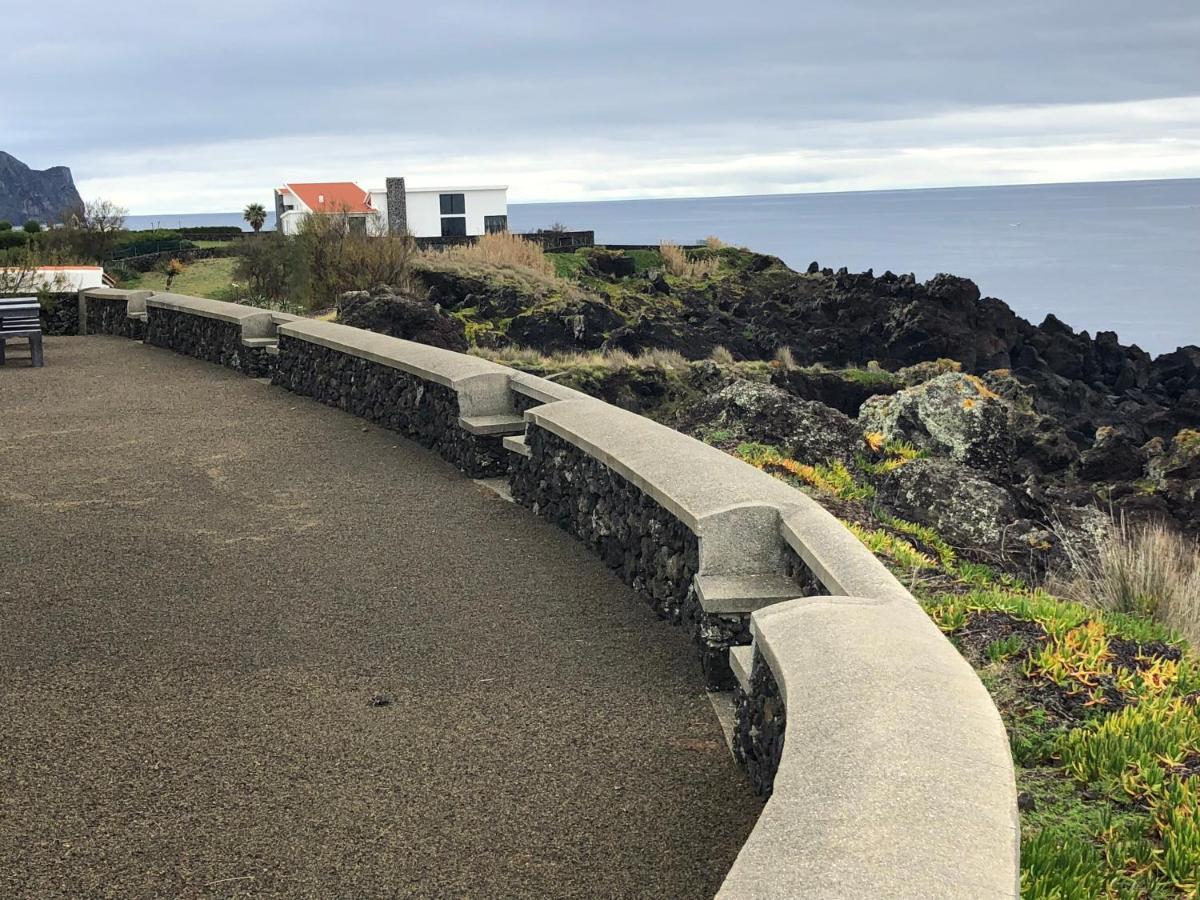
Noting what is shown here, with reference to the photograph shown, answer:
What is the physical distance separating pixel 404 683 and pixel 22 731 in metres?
1.49

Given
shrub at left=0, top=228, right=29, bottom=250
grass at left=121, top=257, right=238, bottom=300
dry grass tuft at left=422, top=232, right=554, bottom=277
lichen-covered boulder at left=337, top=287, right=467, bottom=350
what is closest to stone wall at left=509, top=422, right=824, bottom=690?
lichen-covered boulder at left=337, top=287, right=467, bottom=350

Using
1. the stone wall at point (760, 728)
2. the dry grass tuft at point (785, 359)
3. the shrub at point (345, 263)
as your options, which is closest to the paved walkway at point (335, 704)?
the stone wall at point (760, 728)

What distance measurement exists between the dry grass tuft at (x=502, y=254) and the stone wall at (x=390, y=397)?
22.5m

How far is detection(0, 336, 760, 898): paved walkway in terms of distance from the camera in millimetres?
4098

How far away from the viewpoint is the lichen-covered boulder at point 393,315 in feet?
61.8

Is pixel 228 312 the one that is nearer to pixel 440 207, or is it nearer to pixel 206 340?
pixel 206 340

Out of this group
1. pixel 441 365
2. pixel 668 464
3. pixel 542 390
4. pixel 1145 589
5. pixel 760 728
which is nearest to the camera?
pixel 760 728

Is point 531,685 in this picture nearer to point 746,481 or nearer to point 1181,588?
point 746,481

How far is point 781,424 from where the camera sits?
13.0m

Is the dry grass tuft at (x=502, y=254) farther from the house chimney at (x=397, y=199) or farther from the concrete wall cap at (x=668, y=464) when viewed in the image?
the house chimney at (x=397, y=199)

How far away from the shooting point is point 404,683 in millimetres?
5574

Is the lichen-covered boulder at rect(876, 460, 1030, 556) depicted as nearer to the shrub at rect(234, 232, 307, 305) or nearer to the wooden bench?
the wooden bench

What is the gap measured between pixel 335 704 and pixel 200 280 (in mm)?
41899

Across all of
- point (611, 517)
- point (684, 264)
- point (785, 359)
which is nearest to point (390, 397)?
point (611, 517)
